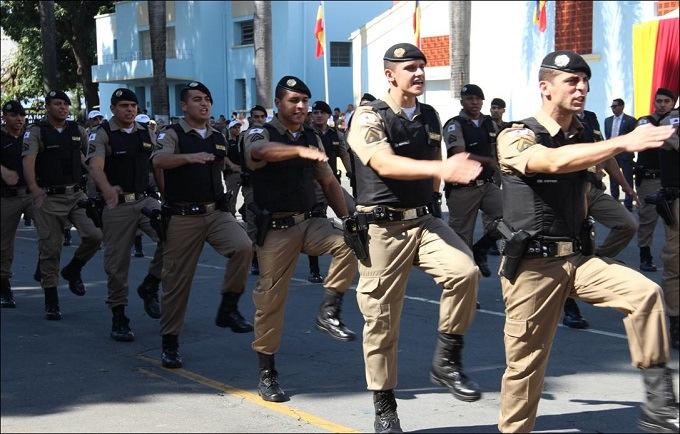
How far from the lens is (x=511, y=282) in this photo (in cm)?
492

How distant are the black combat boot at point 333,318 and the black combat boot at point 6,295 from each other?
430 centimetres

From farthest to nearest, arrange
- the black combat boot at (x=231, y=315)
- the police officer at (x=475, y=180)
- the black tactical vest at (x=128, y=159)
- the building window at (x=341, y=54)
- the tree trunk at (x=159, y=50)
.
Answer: the building window at (x=341, y=54) → the tree trunk at (x=159, y=50) → the police officer at (x=475, y=180) → the black tactical vest at (x=128, y=159) → the black combat boot at (x=231, y=315)

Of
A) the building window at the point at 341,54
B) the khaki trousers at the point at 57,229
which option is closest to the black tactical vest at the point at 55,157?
the khaki trousers at the point at 57,229

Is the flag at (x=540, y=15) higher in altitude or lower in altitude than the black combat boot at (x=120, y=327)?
higher

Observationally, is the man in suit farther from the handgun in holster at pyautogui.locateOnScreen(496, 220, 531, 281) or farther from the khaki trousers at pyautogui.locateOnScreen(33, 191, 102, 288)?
the handgun in holster at pyautogui.locateOnScreen(496, 220, 531, 281)

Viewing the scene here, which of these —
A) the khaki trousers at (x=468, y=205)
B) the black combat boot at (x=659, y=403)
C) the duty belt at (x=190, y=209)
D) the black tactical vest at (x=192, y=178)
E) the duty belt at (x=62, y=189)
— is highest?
the black tactical vest at (x=192, y=178)

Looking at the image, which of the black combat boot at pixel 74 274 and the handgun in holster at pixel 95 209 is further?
the black combat boot at pixel 74 274

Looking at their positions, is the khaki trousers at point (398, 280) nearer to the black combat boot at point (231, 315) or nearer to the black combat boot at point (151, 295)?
the black combat boot at point (231, 315)

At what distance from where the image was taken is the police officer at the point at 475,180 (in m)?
9.70

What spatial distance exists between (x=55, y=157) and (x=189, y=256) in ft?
9.29

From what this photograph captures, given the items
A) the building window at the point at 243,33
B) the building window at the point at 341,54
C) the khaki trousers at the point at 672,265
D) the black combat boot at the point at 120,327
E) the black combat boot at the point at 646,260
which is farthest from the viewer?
the building window at the point at 243,33

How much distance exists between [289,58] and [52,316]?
31.9 metres

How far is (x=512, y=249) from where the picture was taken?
192 inches

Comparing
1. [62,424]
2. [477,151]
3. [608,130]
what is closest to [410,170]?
[62,424]
